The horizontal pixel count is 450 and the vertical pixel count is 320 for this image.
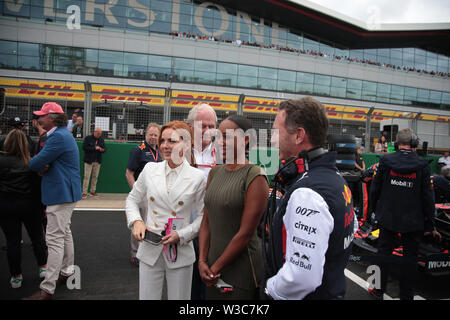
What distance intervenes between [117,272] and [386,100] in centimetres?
3596

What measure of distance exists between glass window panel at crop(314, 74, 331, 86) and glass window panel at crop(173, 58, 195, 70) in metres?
13.2

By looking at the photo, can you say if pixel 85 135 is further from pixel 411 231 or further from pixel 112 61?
pixel 112 61

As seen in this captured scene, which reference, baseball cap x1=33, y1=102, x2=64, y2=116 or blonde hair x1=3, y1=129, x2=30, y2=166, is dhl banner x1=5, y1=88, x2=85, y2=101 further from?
baseball cap x1=33, y1=102, x2=64, y2=116

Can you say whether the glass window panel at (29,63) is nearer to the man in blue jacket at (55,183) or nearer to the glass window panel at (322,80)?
the man in blue jacket at (55,183)

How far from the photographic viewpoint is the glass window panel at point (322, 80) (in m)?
29.6

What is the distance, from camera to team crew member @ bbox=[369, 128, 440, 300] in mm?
3314

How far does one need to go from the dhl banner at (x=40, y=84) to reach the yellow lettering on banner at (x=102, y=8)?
838 inches

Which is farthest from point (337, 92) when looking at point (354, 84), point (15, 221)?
point (15, 221)

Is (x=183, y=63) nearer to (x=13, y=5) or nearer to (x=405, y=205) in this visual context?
(x=13, y=5)

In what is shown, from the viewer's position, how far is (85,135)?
8125 mm

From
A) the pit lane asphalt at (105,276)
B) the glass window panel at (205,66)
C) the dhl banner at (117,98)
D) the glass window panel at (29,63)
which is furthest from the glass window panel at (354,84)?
the glass window panel at (29,63)

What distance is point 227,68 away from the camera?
89.0 feet

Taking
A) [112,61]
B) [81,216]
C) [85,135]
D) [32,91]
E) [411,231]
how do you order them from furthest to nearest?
[112,61] < [85,135] < [32,91] < [81,216] < [411,231]
